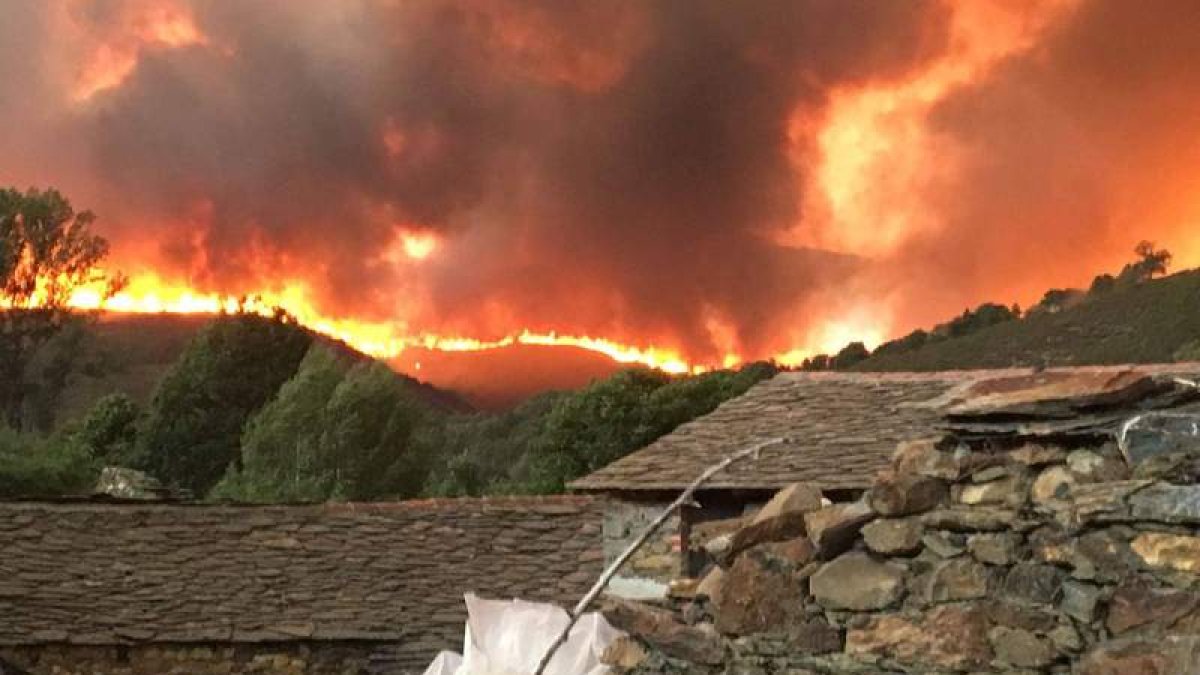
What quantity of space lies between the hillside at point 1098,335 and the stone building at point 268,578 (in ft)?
82.3

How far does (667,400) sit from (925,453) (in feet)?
131

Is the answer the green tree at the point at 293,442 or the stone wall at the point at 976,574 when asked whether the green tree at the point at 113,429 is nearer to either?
the green tree at the point at 293,442

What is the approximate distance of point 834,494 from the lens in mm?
14938

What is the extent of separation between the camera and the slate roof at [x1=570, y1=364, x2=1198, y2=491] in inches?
603

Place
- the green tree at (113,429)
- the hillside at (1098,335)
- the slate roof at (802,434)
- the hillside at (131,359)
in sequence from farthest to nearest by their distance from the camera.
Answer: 1. the hillside at (131,359)
2. the green tree at (113,429)
3. the hillside at (1098,335)
4. the slate roof at (802,434)

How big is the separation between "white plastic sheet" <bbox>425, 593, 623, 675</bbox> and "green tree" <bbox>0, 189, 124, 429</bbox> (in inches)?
1599

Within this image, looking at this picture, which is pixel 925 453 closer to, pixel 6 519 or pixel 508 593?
pixel 508 593

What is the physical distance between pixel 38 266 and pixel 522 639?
4270 cm

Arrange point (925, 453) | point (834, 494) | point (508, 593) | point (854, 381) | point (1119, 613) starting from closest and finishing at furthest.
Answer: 1. point (1119, 613)
2. point (925, 453)
3. point (834, 494)
4. point (508, 593)
5. point (854, 381)

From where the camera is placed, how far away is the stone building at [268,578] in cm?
1620

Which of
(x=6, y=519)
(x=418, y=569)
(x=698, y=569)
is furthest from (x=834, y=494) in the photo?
(x=6, y=519)

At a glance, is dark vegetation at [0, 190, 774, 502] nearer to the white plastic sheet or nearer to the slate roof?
the slate roof

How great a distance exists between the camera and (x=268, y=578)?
1742cm

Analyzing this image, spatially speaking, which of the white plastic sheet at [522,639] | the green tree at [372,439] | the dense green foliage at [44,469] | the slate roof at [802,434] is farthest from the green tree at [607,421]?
the white plastic sheet at [522,639]
